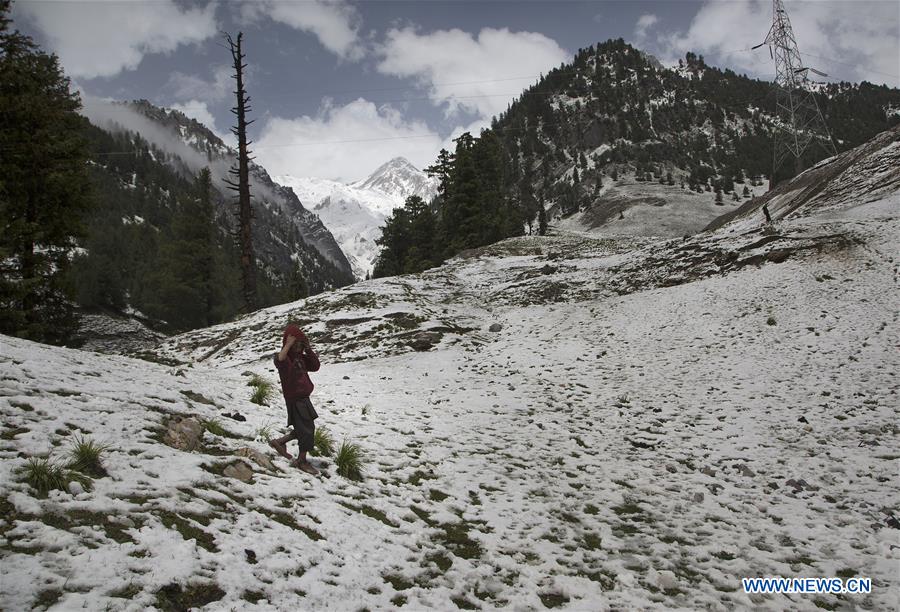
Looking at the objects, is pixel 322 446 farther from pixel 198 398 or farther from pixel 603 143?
pixel 603 143

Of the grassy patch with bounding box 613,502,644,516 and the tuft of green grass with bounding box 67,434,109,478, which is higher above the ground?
the tuft of green grass with bounding box 67,434,109,478

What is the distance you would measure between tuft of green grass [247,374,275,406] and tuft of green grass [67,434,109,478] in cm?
459

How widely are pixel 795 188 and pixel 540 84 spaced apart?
5416 inches

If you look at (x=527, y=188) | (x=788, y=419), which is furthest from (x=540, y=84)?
(x=788, y=419)

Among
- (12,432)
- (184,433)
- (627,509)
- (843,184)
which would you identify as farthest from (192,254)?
(843,184)

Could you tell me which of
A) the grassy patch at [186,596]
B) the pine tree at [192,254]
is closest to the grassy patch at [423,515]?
the grassy patch at [186,596]

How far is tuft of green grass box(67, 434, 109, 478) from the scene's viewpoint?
189 inches

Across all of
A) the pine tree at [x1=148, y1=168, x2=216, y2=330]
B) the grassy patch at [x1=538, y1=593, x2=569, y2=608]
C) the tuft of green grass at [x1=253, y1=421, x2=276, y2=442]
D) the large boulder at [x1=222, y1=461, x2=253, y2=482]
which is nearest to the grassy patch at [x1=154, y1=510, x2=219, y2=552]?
the large boulder at [x1=222, y1=461, x2=253, y2=482]

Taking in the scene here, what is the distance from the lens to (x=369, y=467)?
763 centimetres

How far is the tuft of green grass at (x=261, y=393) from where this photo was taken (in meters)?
9.70

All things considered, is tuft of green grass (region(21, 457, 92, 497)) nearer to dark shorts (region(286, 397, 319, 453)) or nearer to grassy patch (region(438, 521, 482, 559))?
dark shorts (region(286, 397, 319, 453))

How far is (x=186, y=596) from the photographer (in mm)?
3652

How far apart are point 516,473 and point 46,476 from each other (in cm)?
646

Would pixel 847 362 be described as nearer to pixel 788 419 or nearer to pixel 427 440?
pixel 788 419
